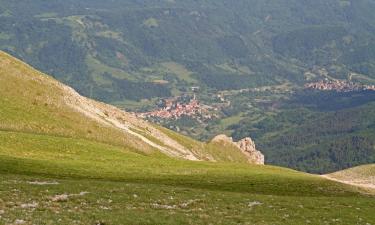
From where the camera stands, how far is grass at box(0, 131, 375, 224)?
40.6 meters

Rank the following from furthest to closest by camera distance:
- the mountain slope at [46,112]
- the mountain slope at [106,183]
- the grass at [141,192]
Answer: the mountain slope at [46,112] → the mountain slope at [106,183] → the grass at [141,192]

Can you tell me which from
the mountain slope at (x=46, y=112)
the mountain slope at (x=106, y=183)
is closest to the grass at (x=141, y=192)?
the mountain slope at (x=106, y=183)

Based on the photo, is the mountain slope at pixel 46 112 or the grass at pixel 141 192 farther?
the mountain slope at pixel 46 112

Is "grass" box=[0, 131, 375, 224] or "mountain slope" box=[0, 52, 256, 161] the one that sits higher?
"mountain slope" box=[0, 52, 256, 161]

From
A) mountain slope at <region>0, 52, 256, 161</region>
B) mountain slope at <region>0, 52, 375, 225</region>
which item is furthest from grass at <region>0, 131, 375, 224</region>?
mountain slope at <region>0, 52, 256, 161</region>

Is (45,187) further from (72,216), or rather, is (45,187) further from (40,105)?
(40,105)

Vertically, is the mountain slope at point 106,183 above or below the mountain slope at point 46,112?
below

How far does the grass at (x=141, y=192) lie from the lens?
40.6 meters

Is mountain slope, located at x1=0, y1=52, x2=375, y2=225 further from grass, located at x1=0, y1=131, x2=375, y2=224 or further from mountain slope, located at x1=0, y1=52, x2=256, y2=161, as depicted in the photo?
mountain slope, located at x1=0, y1=52, x2=256, y2=161

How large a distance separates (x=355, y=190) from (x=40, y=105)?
195ft

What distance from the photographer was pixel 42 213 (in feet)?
124

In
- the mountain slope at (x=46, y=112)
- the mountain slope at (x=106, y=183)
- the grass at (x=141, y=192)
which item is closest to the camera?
the grass at (x=141, y=192)

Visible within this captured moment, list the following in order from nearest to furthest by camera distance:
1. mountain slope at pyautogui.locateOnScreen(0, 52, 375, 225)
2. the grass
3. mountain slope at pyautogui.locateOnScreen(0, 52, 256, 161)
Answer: the grass
mountain slope at pyautogui.locateOnScreen(0, 52, 375, 225)
mountain slope at pyautogui.locateOnScreen(0, 52, 256, 161)

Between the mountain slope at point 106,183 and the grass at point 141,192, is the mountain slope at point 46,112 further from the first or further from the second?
the grass at point 141,192
